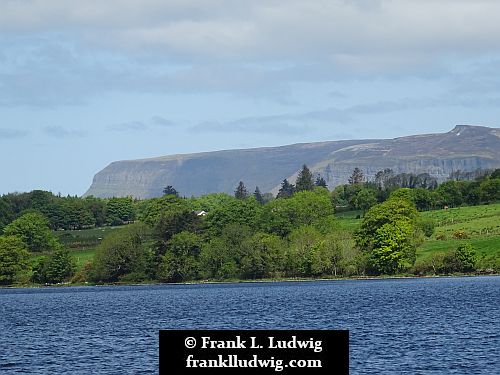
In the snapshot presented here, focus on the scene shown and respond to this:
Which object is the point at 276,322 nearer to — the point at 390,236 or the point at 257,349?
the point at 257,349

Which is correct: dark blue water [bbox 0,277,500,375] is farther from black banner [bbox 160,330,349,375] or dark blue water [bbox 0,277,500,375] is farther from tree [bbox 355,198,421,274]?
black banner [bbox 160,330,349,375]

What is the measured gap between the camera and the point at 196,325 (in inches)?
3735

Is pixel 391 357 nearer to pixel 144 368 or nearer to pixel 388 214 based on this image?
pixel 144 368

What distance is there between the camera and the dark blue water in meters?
63.9

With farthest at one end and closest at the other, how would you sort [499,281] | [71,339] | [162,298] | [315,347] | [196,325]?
[499,281] < [162,298] < [196,325] < [71,339] < [315,347]

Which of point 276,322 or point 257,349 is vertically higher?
point 257,349

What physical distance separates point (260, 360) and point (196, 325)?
2874 inches

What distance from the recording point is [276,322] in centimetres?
9419

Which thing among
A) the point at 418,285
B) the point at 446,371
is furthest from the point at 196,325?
the point at 418,285

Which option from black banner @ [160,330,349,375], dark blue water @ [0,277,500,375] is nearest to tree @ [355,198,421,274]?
dark blue water @ [0,277,500,375]

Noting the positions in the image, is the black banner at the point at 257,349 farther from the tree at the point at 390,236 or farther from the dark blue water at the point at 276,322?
the tree at the point at 390,236

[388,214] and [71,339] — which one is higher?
[388,214]

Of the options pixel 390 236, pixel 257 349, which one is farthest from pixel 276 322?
pixel 390 236

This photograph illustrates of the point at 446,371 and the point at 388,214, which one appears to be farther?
→ the point at 388,214
